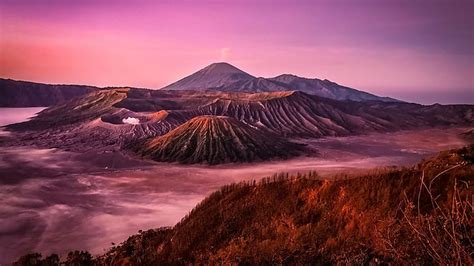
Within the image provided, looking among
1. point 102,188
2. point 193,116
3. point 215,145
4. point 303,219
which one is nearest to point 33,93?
point 193,116

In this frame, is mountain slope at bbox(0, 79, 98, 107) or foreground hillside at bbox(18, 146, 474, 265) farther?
mountain slope at bbox(0, 79, 98, 107)

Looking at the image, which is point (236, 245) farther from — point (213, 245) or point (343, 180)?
point (343, 180)

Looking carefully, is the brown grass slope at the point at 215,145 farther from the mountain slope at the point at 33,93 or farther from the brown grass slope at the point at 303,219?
the mountain slope at the point at 33,93

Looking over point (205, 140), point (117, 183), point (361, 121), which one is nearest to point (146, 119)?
point (205, 140)

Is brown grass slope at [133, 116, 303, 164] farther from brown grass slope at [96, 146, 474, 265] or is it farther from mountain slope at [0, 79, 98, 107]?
mountain slope at [0, 79, 98, 107]

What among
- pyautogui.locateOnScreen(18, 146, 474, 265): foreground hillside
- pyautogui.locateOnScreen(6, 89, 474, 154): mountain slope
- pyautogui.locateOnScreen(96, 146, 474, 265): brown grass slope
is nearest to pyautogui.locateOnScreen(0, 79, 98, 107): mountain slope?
pyautogui.locateOnScreen(6, 89, 474, 154): mountain slope

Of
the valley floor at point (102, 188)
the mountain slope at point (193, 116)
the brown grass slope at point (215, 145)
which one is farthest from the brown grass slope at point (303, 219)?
the mountain slope at point (193, 116)
